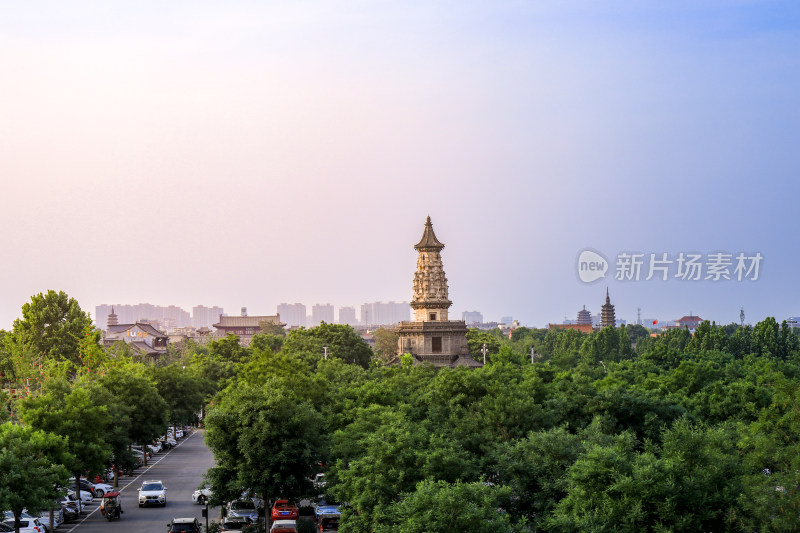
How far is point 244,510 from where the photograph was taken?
40.8 meters

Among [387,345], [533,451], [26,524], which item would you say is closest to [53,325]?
[26,524]

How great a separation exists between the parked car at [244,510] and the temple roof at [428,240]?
6927cm

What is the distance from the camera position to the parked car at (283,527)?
36.5 m

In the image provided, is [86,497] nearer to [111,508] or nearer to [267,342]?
[111,508]

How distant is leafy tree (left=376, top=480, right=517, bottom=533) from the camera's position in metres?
26.2

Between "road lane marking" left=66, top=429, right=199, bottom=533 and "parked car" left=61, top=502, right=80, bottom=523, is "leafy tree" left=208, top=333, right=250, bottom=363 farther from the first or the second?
"parked car" left=61, top=502, right=80, bottom=523

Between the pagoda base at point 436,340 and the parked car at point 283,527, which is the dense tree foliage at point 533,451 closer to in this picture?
the parked car at point 283,527

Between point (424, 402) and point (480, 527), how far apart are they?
23.1m

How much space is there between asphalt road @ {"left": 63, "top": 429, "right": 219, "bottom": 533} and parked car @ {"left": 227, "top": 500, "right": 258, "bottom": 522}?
1.48 metres

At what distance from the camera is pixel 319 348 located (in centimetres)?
11325

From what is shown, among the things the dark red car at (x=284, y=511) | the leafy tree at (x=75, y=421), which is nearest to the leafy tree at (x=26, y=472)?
the leafy tree at (x=75, y=421)

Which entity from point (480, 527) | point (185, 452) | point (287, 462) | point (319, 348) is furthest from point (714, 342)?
point (480, 527)

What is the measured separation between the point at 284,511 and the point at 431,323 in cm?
6392

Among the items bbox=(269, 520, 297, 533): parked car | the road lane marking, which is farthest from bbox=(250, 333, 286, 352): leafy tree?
bbox=(269, 520, 297, 533): parked car
